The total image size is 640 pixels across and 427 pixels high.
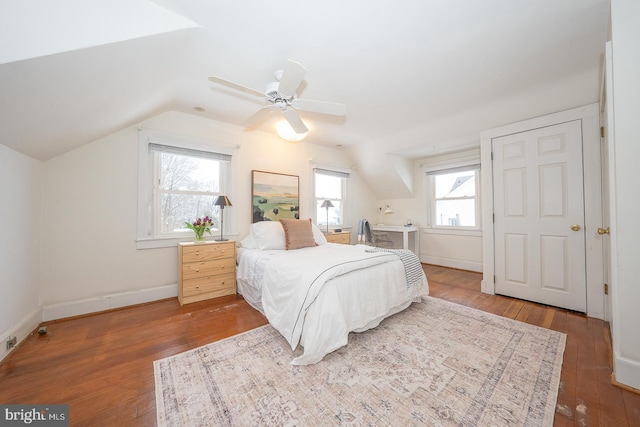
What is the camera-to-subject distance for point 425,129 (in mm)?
3643

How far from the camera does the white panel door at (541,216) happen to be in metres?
2.58

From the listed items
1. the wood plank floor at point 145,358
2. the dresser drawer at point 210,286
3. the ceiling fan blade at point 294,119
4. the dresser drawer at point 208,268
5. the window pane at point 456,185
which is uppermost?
the ceiling fan blade at point 294,119

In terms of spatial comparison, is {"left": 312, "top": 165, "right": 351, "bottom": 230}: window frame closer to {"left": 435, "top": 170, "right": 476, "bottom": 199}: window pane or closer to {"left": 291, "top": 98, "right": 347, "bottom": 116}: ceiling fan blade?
{"left": 435, "top": 170, "right": 476, "bottom": 199}: window pane

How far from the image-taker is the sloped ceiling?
1266 mm

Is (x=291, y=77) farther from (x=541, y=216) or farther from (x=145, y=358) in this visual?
(x=541, y=216)

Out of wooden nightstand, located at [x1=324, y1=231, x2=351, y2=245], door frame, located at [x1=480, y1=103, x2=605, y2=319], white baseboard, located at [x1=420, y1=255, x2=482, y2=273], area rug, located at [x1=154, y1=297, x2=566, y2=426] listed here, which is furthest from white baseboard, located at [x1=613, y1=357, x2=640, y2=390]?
wooden nightstand, located at [x1=324, y1=231, x2=351, y2=245]

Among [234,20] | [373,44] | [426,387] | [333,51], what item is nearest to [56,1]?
[234,20]

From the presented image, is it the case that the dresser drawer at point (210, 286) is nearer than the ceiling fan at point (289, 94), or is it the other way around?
the ceiling fan at point (289, 94)

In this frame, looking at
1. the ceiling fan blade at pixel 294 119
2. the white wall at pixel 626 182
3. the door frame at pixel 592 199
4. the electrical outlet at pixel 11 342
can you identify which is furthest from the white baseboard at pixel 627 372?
the electrical outlet at pixel 11 342

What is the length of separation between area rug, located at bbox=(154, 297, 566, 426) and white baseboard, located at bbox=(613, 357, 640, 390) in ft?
0.89

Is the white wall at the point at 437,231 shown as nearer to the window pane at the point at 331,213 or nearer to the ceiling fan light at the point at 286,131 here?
the window pane at the point at 331,213

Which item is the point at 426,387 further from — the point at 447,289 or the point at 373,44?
the point at 373,44

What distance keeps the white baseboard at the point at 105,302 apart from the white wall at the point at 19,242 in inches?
5.1

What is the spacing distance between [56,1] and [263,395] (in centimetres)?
233
